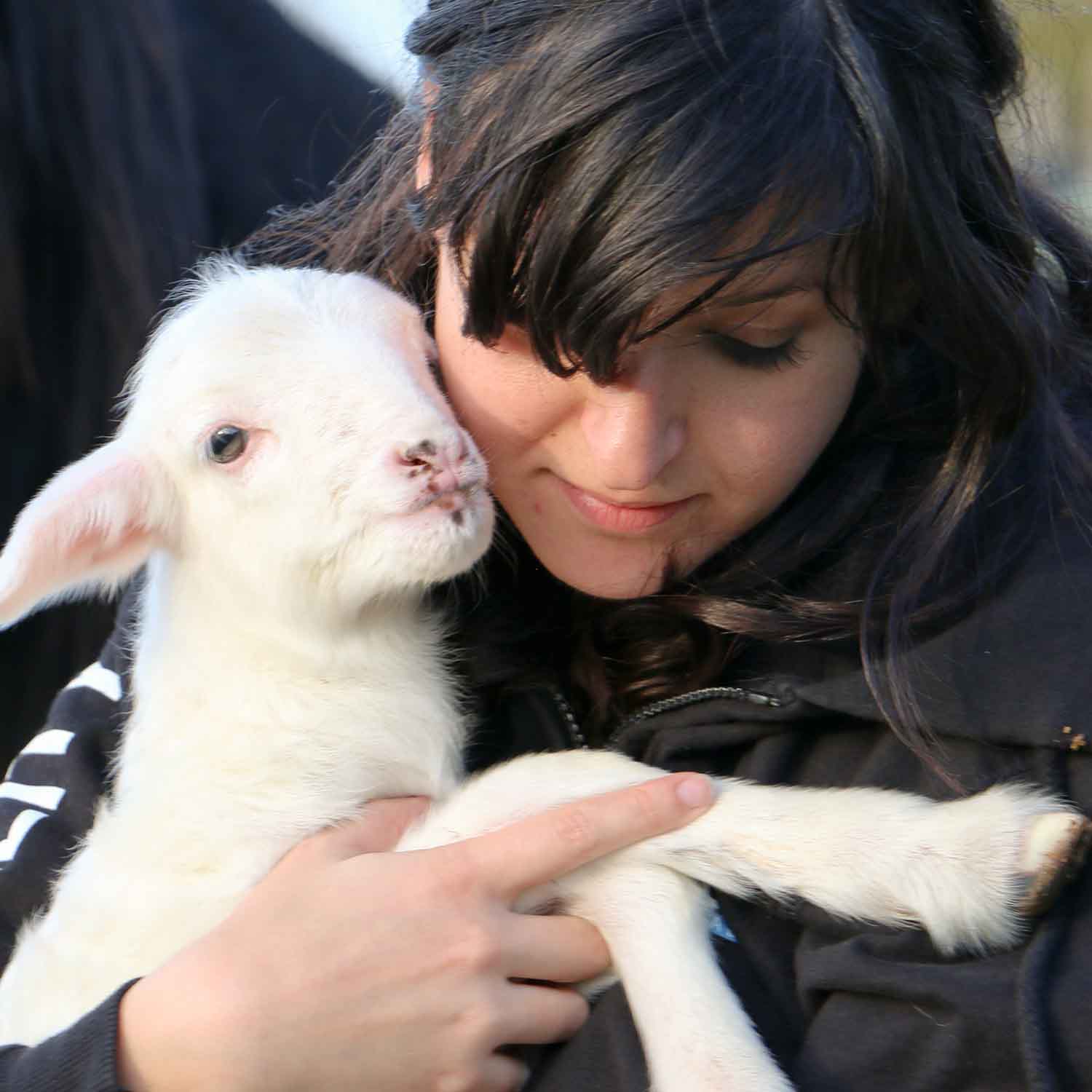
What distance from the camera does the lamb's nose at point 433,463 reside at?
1.64 meters

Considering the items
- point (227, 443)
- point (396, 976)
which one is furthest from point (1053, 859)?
point (227, 443)

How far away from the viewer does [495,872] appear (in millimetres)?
1653

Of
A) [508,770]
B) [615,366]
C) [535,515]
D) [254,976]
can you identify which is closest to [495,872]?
[508,770]

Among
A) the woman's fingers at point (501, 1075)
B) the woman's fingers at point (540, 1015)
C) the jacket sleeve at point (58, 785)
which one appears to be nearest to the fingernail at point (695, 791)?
the woman's fingers at point (540, 1015)

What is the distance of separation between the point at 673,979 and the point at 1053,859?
1.48 feet

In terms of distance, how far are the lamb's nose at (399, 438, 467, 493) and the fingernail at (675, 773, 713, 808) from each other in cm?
46

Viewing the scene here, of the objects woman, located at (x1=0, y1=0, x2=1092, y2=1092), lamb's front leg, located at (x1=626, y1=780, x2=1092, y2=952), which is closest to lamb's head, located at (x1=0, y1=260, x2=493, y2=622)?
woman, located at (x1=0, y1=0, x2=1092, y2=1092)

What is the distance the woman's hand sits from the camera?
62.8 inches

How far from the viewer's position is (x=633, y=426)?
1592 mm

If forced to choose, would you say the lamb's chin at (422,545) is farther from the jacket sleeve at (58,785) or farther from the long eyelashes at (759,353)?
the jacket sleeve at (58,785)

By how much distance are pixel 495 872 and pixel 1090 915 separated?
2.23ft

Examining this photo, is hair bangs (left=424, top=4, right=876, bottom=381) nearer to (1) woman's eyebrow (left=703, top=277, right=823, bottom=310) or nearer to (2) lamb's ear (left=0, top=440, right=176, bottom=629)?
(1) woman's eyebrow (left=703, top=277, right=823, bottom=310)

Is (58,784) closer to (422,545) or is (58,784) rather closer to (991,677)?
(422,545)

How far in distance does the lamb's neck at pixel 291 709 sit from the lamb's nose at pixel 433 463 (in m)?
0.34
